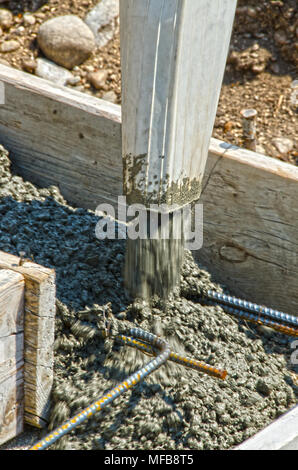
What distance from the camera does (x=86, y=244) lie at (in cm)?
177

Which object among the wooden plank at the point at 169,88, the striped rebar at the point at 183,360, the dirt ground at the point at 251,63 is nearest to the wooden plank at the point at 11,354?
the striped rebar at the point at 183,360

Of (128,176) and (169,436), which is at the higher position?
(128,176)

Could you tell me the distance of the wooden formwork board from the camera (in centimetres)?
181

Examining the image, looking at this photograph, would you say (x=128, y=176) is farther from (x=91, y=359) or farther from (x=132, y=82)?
(x=91, y=359)

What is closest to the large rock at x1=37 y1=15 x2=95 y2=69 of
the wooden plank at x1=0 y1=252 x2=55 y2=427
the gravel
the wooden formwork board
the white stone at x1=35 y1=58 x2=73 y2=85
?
the white stone at x1=35 y1=58 x2=73 y2=85

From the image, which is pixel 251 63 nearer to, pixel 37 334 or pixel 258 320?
pixel 258 320

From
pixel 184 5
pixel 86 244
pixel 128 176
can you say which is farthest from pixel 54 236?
pixel 184 5

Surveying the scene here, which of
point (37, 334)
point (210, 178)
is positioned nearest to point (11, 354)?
point (37, 334)

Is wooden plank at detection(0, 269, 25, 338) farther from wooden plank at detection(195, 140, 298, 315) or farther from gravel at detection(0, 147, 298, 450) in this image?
wooden plank at detection(195, 140, 298, 315)

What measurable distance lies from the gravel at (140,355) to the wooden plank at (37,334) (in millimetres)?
49

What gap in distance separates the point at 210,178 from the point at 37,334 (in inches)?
33.8

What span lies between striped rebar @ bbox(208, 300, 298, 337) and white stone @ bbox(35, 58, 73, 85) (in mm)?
1876

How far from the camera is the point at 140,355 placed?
149cm

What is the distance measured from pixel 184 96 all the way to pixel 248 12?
219cm
